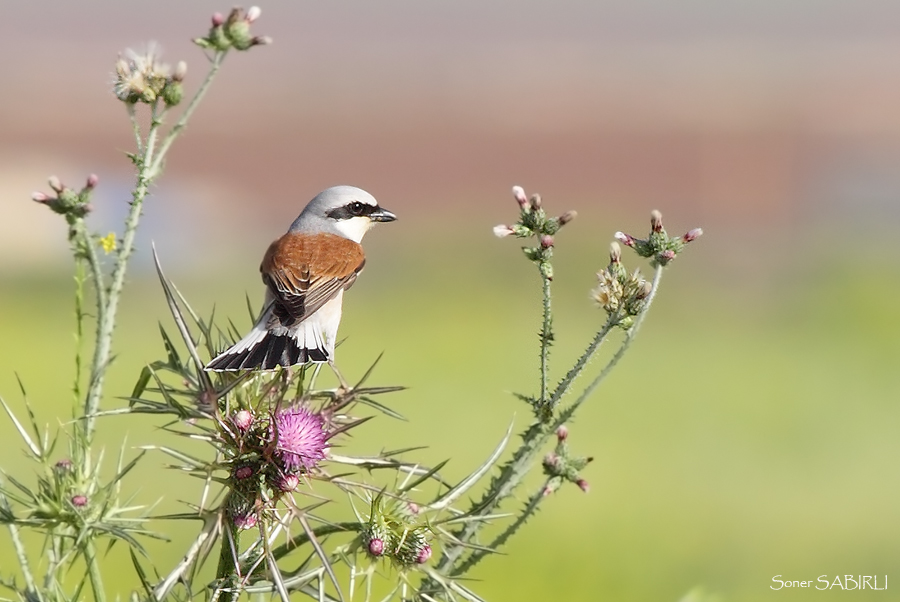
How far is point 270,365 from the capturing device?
2670mm

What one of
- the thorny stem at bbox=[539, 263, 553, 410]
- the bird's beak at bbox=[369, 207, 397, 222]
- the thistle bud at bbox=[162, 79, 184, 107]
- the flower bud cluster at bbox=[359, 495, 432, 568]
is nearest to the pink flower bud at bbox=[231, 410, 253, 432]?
the flower bud cluster at bbox=[359, 495, 432, 568]

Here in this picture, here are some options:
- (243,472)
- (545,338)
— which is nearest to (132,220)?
(243,472)

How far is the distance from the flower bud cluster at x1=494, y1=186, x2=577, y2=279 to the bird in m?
0.55

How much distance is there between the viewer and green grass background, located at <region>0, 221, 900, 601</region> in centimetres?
1148

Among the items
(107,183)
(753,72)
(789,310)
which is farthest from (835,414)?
(753,72)

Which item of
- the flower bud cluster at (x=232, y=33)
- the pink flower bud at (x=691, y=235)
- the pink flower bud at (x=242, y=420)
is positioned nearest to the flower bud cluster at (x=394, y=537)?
the pink flower bud at (x=242, y=420)

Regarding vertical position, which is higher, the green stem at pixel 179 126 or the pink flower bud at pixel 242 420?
the green stem at pixel 179 126

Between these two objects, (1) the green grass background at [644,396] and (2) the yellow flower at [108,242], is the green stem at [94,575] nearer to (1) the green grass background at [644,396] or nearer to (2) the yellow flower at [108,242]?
(2) the yellow flower at [108,242]

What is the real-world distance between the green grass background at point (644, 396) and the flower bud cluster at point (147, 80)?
4.59 meters

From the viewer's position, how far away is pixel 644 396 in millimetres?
18703

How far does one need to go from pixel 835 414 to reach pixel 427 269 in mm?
8449

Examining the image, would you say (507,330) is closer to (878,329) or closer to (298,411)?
(878,329)

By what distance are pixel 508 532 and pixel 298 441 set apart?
50 centimetres

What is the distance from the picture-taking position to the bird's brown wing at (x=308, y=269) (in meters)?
3.55
